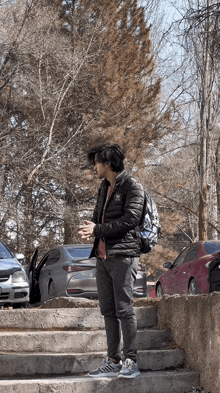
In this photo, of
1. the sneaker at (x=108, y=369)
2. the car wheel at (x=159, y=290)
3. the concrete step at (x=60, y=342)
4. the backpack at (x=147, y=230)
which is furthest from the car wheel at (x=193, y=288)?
the backpack at (x=147, y=230)

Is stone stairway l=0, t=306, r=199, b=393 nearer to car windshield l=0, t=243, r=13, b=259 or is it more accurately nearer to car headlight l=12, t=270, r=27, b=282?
car headlight l=12, t=270, r=27, b=282

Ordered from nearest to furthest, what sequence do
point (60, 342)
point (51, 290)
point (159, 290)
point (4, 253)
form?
point (60, 342) < point (4, 253) < point (51, 290) < point (159, 290)

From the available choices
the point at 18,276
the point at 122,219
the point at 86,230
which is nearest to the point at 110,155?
the point at 122,219

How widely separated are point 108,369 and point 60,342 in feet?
3.35

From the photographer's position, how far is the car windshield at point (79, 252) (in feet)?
40.3

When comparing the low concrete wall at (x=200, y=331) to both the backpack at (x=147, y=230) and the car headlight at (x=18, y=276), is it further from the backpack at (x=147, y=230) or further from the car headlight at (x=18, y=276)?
the car headlight at (x=18, y=276)

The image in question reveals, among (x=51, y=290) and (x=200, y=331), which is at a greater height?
(x=51, y=290)

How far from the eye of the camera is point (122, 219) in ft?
16.6

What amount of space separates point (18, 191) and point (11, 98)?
11.6 feet

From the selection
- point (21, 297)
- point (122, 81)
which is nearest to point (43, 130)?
point (122, 81)

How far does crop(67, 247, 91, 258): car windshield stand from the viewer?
1228 centimetres

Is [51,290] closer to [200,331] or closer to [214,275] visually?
[214,275]

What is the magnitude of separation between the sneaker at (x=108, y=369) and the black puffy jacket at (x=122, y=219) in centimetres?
92

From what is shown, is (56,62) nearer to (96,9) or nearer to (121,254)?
(96,9)
